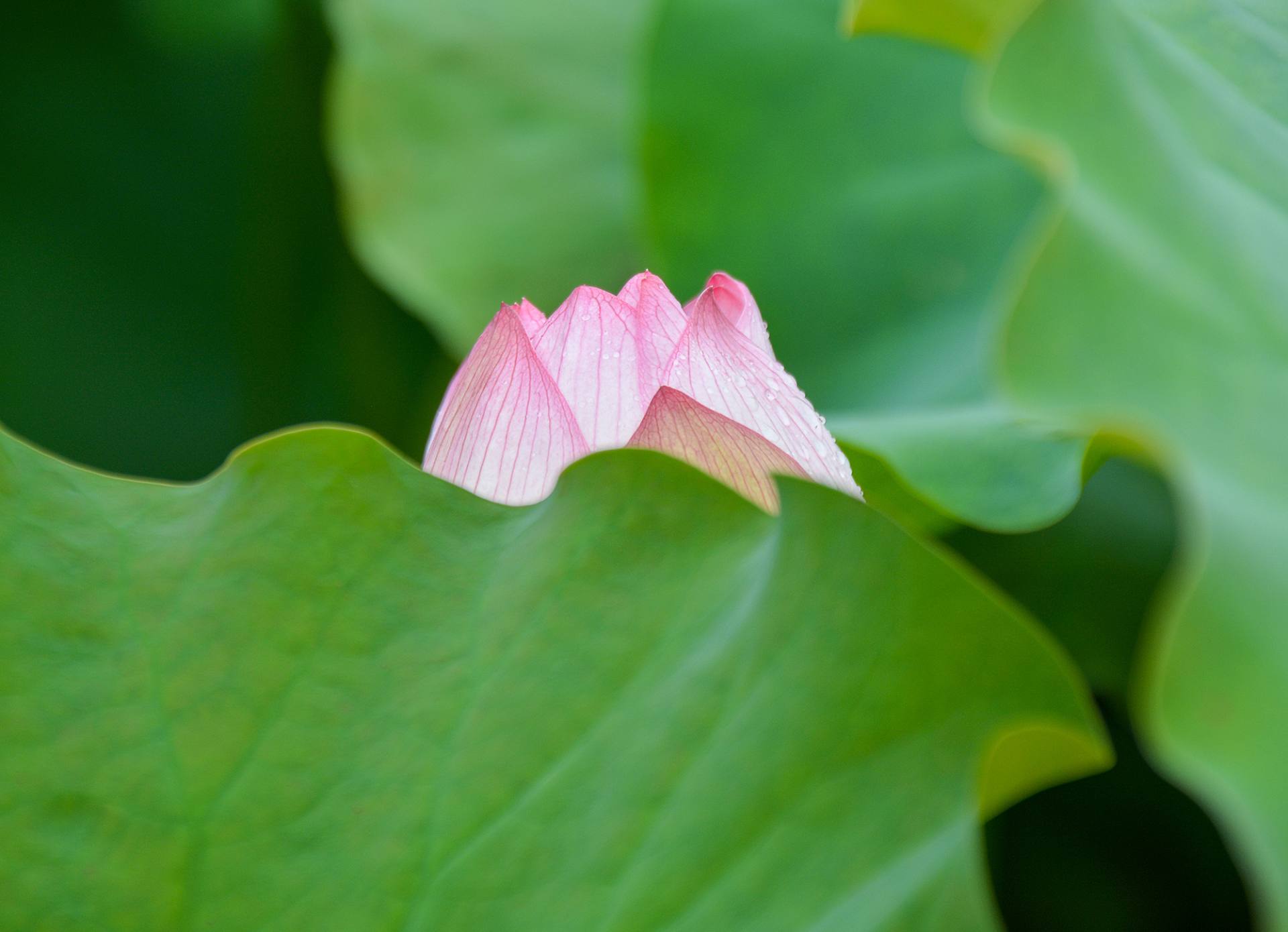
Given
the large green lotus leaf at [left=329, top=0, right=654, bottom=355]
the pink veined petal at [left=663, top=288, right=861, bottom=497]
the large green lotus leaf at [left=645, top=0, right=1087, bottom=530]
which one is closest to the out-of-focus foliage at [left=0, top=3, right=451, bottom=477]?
the large green lotus leaf at [left=329, top=0, right=654, bottom=355]

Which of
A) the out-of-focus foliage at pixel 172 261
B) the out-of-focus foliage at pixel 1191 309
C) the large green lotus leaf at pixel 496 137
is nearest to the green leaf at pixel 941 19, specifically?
the out-of-focus foliage at pixel 1191 309

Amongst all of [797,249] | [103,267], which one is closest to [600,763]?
[797,249]

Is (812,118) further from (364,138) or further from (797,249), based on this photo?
(364,138)

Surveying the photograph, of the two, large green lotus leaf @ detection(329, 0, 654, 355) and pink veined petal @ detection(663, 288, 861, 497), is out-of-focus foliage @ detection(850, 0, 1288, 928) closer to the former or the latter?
pink veined petal @ detection(663, 288, 861, 497)

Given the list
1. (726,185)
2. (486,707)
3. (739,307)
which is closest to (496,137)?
(726,185)

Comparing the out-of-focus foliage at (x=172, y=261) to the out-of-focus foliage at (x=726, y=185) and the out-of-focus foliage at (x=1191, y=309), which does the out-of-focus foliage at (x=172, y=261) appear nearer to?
the out-of-focus foliage at (x=726, y=185)
